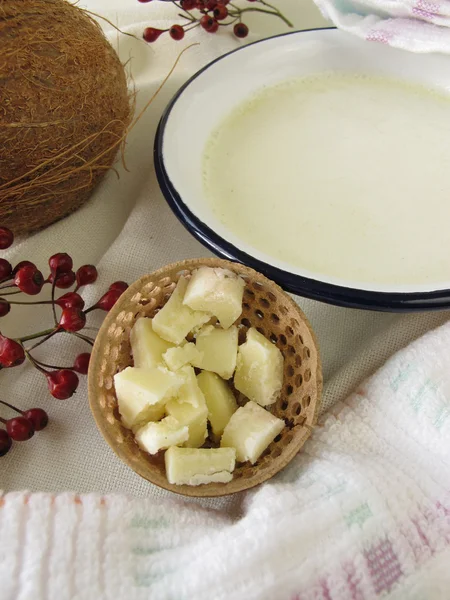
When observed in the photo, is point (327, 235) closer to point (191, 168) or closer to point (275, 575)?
point (191, 168)

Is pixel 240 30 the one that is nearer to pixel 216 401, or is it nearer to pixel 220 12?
pixel 220 12

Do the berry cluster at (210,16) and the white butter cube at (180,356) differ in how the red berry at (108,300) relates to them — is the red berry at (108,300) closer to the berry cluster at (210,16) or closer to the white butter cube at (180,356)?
the white butter cube at (180,356)

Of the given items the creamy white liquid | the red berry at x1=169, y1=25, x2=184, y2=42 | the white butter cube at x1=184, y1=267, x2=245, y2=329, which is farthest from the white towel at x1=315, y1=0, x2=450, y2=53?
the white butter cube at x1=184, y1=267, x2=245, y2=329

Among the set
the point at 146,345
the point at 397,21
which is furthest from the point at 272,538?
the point at 397,21

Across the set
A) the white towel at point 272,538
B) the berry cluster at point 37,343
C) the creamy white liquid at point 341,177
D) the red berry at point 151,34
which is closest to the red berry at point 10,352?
the berry cluster at point 37,343

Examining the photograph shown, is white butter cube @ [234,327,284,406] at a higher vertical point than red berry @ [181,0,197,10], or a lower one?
lower

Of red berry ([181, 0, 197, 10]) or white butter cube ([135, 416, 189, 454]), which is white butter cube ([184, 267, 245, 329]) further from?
red berry ([181, 0, 197, 10])

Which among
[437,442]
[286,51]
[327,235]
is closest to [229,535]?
[437,442]
